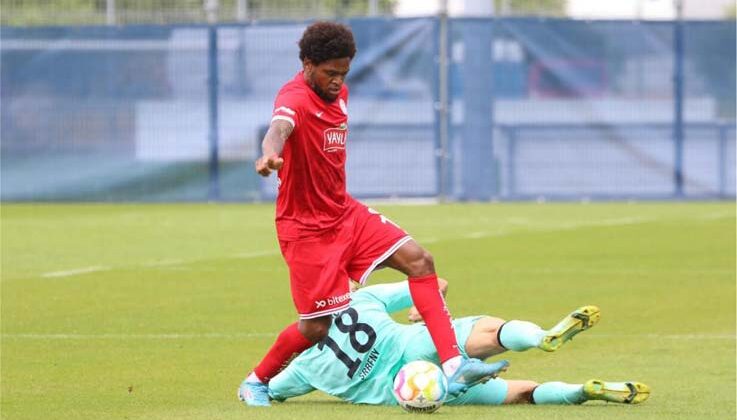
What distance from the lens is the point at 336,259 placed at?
8.90 m

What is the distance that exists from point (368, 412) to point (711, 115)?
66.5ft

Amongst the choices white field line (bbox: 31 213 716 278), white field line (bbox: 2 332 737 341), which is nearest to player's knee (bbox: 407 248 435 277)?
white field line (bbox: 2 332 737 341)

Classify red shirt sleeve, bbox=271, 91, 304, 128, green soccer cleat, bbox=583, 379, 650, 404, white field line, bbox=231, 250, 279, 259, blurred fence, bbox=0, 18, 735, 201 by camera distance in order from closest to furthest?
green soccer cleat, bbox=583, 379, 650, 404 < red shirt sleeve, bbox=271, 91, 304, 128 < white field line, bbox=231, 250, 279, 259 < blurred fence, bbox=0, 18, 735, 201

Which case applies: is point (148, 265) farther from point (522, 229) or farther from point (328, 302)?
point (328, 302)

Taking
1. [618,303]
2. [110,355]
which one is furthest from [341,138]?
[618,303]

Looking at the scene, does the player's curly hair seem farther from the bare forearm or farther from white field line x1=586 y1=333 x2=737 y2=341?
white field line x1=586 y1=333 x2=737 y2=341

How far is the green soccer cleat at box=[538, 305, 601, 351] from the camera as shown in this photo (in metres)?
8.27

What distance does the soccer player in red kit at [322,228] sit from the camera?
8.75m

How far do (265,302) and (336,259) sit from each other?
16.4 ft

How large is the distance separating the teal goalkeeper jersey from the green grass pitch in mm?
118

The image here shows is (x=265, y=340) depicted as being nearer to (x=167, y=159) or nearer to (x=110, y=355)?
(x=110, y=355)

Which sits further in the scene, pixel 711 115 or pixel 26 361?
pixel 711 115

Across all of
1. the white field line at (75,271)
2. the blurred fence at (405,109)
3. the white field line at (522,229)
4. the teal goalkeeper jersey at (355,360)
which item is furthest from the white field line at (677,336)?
the blurred fence at (405,109)

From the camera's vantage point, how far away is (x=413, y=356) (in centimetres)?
877
